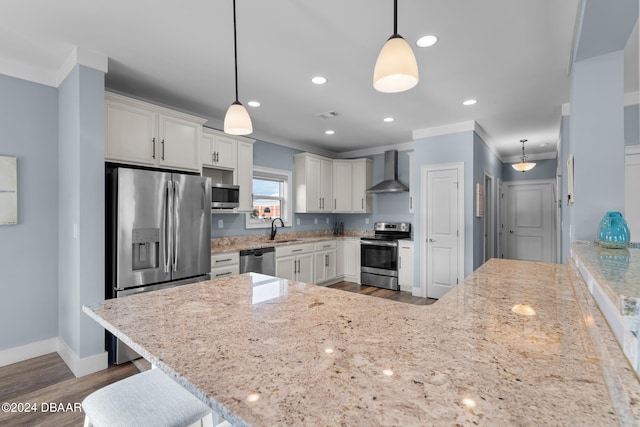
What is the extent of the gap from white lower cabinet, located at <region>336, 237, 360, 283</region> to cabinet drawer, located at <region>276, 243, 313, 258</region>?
837 millimetres

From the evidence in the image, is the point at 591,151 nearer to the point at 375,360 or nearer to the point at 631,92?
the point at 631,92

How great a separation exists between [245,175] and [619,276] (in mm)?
3851

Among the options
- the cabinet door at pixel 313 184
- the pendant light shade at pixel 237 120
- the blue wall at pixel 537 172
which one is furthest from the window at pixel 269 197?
the blue wall at pixel 537 172

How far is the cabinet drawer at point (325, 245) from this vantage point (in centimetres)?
516

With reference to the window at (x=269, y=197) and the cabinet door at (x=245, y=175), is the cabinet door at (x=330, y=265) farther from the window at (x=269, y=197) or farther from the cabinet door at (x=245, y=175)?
the cabinet door at (x=245, y=175)

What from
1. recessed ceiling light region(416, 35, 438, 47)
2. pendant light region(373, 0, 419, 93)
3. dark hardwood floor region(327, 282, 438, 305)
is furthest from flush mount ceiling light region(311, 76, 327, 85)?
dark hardwood floor region(327, 282, 438, 305)

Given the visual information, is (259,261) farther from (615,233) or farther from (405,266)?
(615,233)

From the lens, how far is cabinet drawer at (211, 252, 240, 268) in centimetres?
351

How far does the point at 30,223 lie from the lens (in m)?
2.77

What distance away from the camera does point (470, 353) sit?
84 centimetres

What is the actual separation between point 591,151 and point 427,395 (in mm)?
2347

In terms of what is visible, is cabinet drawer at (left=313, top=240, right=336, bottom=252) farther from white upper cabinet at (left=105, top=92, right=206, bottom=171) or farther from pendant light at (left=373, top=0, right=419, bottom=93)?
pendant light at (left=373, top=0, right=419, bottom=93)

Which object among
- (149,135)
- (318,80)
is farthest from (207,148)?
(318,80)

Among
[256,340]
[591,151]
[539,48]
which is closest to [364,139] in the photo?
[539,48]
